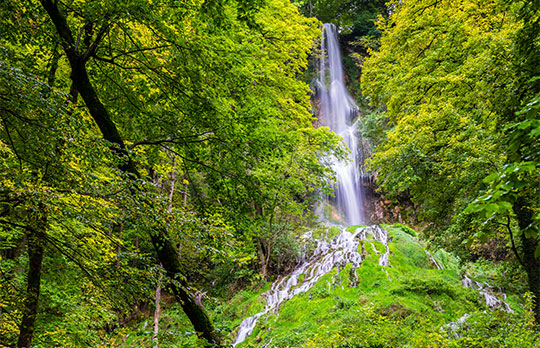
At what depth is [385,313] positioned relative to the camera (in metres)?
7.47

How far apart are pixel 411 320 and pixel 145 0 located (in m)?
7.54

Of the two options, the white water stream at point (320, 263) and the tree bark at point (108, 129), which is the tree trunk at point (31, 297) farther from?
the white water stream at point (320, 263)

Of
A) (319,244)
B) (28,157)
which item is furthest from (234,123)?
(319,244)

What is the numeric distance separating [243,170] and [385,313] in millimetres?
5459

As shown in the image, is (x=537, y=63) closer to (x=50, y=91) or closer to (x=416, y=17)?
(x=50, y=91)

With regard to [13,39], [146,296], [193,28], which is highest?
[193,28]

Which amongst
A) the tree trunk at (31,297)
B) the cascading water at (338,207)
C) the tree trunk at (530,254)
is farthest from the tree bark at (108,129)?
the tree trunk at (530,254)

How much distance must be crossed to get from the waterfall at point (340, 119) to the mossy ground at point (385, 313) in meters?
8.93

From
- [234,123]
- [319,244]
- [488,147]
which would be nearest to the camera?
[234,123]

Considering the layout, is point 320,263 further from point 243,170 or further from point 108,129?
point 108,129

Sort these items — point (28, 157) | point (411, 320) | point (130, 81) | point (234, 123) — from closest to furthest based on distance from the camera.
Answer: point (28, 157)
point (234, 123)
point (130, 81)
point (411, 320)

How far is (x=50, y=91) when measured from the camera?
2635mm

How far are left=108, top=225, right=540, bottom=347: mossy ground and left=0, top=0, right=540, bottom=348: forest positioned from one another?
0.06m

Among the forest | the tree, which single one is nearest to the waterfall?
the forest
